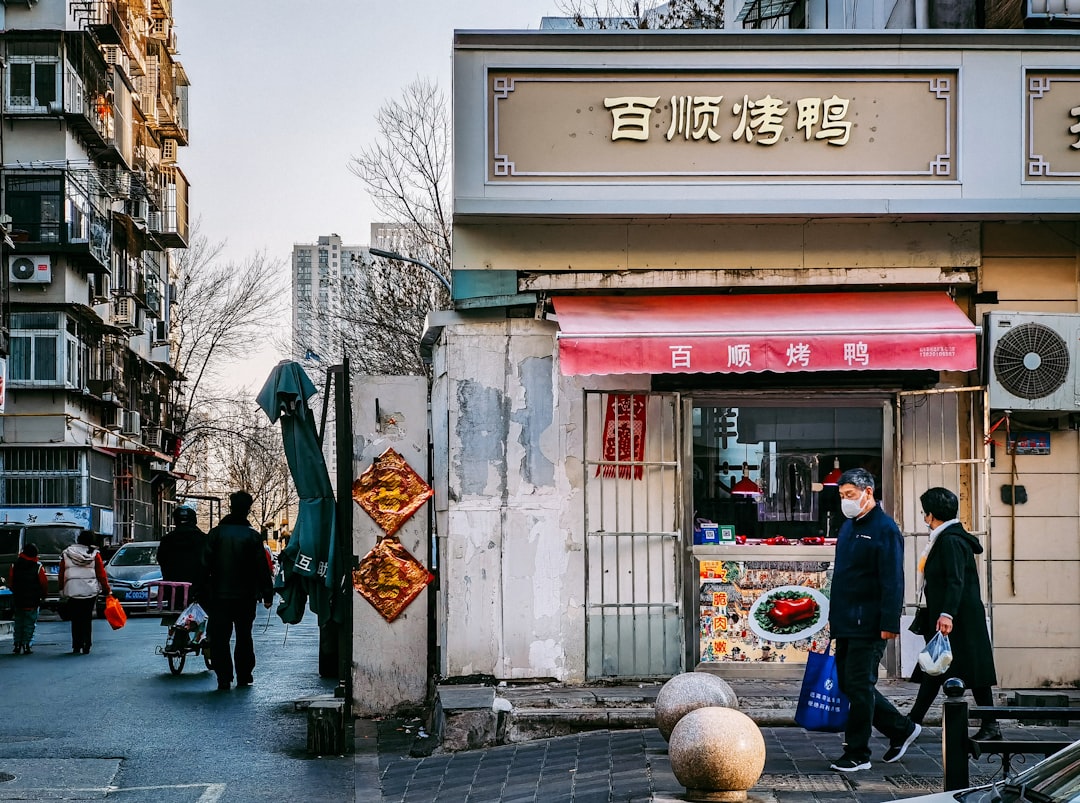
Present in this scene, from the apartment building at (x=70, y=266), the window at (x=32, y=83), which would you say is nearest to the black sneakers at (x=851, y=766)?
the apartment building at (x=70, y=266)

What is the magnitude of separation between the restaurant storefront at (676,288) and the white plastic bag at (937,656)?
2.79 m

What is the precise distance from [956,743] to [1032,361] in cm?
577

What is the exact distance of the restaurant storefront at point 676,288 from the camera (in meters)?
11.1

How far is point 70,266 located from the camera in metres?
39.0

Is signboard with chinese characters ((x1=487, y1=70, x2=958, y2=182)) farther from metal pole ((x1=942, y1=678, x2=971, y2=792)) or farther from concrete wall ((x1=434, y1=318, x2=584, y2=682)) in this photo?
metal pole ((x1=942, y1=678, x2=971, y2=792))

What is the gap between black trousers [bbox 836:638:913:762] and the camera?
26.5 ft

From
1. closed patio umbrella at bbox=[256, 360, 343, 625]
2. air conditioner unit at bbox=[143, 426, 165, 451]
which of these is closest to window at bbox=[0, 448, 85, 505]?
air conditioner unit at bbox=[143, 426, 165, 451]

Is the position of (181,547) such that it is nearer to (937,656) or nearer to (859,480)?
(859,480)

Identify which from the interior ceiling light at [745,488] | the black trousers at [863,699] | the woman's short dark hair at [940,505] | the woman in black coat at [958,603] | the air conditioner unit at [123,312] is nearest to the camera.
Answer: the black trousers at [863,699]

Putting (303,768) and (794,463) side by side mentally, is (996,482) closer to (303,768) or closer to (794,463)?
(794,463)

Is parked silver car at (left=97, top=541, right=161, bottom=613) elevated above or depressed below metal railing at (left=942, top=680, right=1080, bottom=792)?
below

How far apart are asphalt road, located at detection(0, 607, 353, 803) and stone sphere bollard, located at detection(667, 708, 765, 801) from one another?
2412 millimetres

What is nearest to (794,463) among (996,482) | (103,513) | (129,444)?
(996,482)

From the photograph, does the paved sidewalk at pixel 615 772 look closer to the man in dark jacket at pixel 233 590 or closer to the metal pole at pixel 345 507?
the metal pole at pixel 345 507
